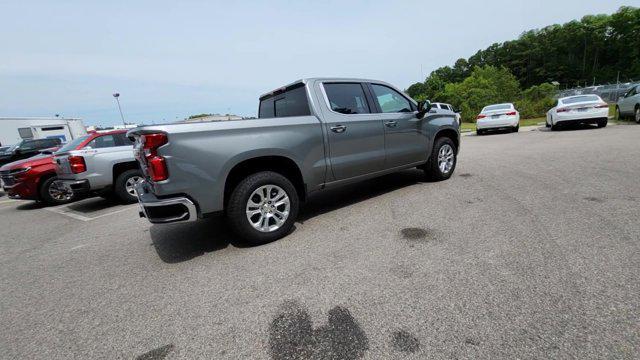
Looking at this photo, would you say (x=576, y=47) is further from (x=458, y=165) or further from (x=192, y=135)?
(x=192, y=135)

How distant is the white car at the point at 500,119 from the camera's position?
1340cm

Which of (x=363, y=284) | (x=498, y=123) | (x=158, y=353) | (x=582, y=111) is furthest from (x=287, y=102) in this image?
(x=498, y=123)

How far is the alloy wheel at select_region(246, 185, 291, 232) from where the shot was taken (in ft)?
11.6

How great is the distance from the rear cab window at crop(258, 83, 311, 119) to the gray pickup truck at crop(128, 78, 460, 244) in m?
0.01

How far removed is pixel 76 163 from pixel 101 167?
16.2 inches

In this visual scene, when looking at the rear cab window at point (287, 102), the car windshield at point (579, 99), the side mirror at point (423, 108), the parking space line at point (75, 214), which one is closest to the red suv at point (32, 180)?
the parking space line at point (75, 214)

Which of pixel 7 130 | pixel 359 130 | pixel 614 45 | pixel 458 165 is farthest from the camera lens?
pixel 614 45

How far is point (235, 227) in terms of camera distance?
134 inches

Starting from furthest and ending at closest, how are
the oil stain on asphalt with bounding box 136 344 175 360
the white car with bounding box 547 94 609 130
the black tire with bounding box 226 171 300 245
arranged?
the white car with bounding box 547 94 609 130
the black tire with bounding box 226 171 300 245
the oil stain on asphalt with bounding box 136 344 175 360

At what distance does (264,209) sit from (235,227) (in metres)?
0.38

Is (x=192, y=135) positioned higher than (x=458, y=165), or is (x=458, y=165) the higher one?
(x=192, y=135)

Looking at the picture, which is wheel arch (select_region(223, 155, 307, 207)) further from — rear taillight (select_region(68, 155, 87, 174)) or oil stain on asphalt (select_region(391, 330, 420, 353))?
rear taillight (select_region(68, 155, 87, 174))

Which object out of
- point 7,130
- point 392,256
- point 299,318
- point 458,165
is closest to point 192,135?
point 299,318

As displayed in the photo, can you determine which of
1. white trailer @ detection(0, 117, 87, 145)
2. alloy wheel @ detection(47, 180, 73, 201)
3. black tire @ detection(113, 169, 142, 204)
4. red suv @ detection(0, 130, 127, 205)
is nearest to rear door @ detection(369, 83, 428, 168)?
black tire @ detection(113, 169, 142, 204)
